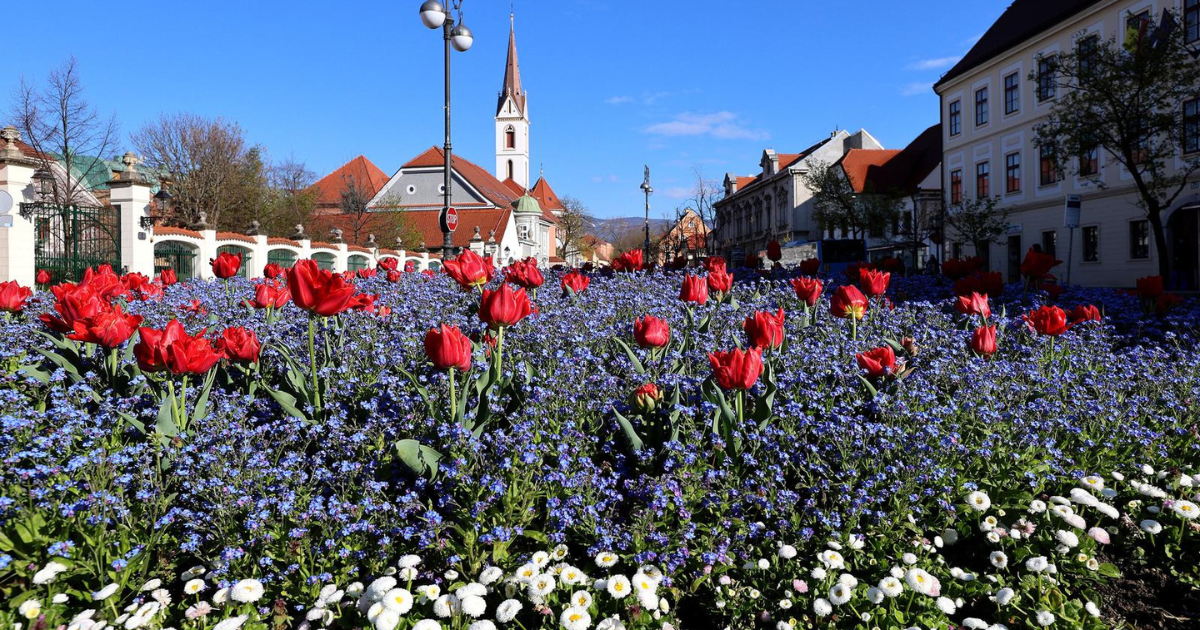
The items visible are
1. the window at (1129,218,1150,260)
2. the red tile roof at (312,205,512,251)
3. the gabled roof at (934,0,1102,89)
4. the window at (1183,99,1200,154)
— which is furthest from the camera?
the red tile roof at (312,205,512,251)

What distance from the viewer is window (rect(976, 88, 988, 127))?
1273 inches

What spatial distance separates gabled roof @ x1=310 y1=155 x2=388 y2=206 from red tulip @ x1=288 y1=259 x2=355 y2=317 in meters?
62.5

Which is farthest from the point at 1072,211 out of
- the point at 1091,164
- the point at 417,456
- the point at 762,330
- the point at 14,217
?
the point at 14,217

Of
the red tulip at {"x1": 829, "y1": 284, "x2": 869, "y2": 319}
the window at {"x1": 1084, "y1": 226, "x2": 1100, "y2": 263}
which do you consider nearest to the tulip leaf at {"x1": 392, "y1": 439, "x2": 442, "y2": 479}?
the red tulip at {"x1": 829, "y1": 284, "x2": 869, "y2": 319}

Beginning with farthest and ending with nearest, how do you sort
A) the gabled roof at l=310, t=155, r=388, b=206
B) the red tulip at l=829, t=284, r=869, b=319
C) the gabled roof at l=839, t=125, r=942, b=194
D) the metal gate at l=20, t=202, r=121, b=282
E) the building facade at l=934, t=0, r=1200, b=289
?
the gabled roof at l=310, t=155, r=388, b=206
the gabled roof at l=839, t=125, r=942, b=194
the building facade at l=934, t=0, r=1200, b=289
the metal gate at l=20, t=202, r=121, b=282
the red tulip at l=829, t=284, r=869, b=319

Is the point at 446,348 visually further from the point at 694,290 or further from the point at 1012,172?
the point at 1012,172

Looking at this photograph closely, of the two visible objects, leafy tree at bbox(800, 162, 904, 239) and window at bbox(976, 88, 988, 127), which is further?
leafy tree at bbox(800, 162, 904, 239)

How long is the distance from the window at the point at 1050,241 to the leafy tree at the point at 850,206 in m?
9.75

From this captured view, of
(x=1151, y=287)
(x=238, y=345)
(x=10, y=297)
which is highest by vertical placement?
(x=1151, y=287)

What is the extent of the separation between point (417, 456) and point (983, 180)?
35.5 metres

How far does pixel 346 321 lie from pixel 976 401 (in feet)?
13.8

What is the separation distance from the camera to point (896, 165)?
153 feet

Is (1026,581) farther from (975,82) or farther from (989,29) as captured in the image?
(989,29)

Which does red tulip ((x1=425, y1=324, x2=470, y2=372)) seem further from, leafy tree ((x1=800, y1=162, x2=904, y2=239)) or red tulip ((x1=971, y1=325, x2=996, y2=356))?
leafy tree ((x1=800, y1=162, x2=904, y2=239))
